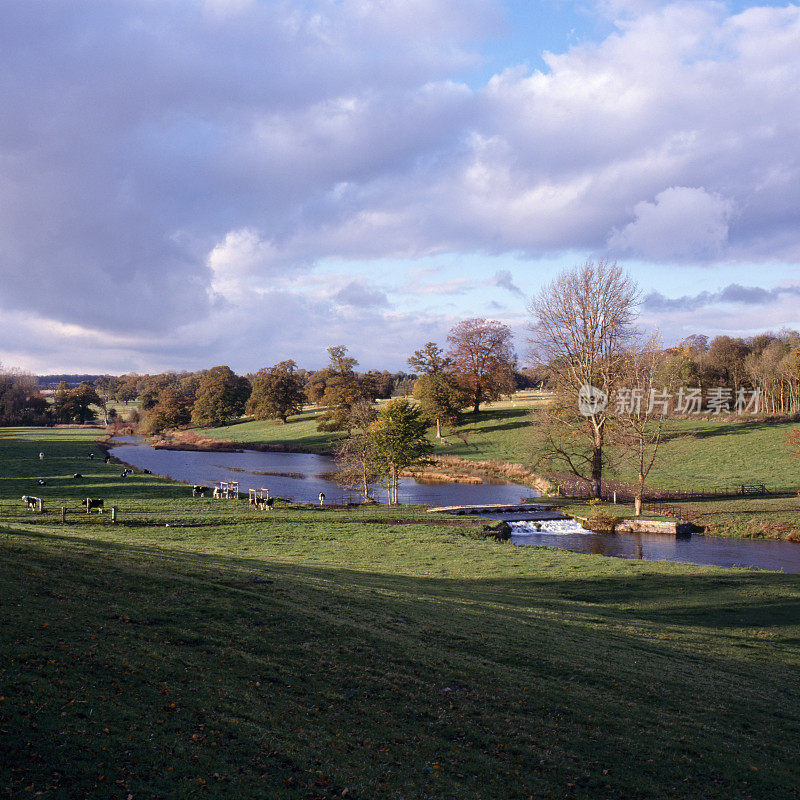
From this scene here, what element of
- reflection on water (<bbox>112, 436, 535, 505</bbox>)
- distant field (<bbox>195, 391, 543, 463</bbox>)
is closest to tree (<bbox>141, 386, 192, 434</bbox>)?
distant field (<bbox>195, 391, 543, 463</bbox>)

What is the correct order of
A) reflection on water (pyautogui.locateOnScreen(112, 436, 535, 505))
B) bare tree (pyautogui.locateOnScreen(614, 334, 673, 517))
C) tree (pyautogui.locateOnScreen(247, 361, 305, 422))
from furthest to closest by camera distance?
tree (pyautogui.locateOnScreen(247, 361, 305, 422)) < reflection on water (pyautogui.locateOnScreen(112, 436, 535, 505)) < bare tree (pyautogui.locateOnScreen(614, 334, 673, 517))

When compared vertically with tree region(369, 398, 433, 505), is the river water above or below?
below

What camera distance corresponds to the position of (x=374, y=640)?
1259 centimetres

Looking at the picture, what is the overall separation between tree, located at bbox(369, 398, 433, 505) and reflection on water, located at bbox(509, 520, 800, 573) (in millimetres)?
12267

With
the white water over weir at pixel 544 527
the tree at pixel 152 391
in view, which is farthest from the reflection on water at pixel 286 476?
the tree at pixel 152 391

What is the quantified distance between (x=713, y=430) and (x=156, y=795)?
74.2 meters

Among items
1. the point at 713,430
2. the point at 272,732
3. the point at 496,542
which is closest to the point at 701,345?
the point at 713,430

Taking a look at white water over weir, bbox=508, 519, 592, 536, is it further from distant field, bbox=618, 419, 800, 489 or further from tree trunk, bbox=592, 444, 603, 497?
distant field, bbox=618, 419, 800, 489

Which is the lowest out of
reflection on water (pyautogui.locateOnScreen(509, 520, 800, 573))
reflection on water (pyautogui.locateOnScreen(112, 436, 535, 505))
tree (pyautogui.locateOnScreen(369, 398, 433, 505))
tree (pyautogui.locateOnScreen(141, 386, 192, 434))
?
reflection on water (pyautogui.locateOnScreen(509, 520, 800, 573))

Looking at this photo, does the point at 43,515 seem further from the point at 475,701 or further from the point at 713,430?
the point at 713,430

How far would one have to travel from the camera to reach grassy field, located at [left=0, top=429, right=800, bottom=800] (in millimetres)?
7191

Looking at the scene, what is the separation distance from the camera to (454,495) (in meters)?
52.4

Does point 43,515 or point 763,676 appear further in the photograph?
point 43,515

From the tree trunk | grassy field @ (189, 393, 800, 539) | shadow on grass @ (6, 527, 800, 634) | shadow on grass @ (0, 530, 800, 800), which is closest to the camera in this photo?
shadow on grass @ (0, 530, 800, 800)
